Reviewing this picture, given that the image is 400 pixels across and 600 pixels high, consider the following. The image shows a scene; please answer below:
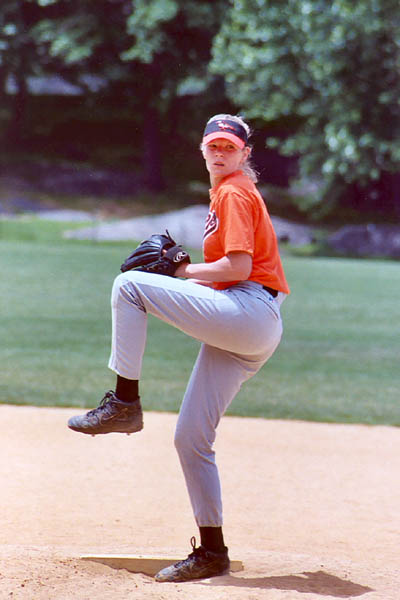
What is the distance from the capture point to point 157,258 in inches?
168

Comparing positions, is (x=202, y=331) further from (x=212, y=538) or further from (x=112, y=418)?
(x=212, y=538)

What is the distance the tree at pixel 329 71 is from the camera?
26.1 metres

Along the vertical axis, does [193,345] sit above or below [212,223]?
below

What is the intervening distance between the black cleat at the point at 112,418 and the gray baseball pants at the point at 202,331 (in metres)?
0.16

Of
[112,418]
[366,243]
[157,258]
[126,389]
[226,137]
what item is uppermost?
[366,243]

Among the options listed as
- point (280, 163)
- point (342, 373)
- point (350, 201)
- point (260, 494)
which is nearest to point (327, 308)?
point (342, 373)

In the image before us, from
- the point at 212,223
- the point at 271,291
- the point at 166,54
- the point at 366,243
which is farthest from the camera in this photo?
the point at 166,54

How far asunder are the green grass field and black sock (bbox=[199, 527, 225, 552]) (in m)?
5.38

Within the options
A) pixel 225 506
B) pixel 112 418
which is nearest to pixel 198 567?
pixel 112 418

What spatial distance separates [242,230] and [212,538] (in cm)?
161

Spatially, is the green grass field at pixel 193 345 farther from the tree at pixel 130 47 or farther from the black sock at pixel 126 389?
the tree at pixel 130 47

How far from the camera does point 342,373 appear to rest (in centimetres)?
1277

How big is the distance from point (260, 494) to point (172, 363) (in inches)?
252

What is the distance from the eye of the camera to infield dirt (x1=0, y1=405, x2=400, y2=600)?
438cm
